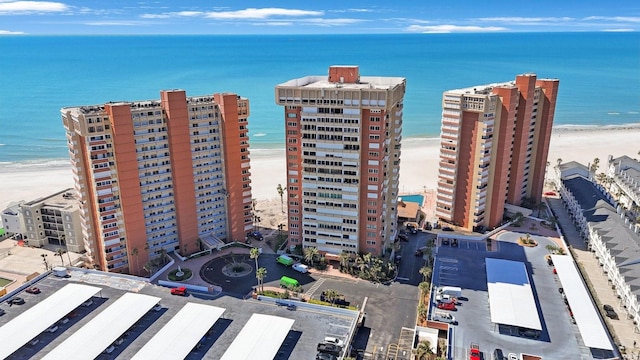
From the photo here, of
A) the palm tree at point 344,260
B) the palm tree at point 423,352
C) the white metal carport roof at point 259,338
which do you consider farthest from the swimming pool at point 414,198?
the white metal carport roof at point 259,338

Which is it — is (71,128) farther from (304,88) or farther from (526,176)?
(526,176)

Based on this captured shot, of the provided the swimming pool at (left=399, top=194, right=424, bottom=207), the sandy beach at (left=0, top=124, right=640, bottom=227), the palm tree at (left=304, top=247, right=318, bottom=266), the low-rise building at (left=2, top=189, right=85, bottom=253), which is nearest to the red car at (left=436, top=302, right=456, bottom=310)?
the palm tree at (left=304, top=247, right=318, bottom=266)

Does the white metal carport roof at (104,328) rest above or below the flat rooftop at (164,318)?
above

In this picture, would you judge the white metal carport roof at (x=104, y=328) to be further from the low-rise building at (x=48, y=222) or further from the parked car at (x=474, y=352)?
the parked car at (x=474, y=352)

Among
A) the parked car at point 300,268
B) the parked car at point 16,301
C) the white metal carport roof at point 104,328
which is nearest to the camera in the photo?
the white metal carport roof at point 104,328

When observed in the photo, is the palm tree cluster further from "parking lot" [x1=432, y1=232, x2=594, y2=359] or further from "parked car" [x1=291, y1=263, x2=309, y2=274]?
"parking lot" [x1=432, y1=232, x2=594, y2=359]
